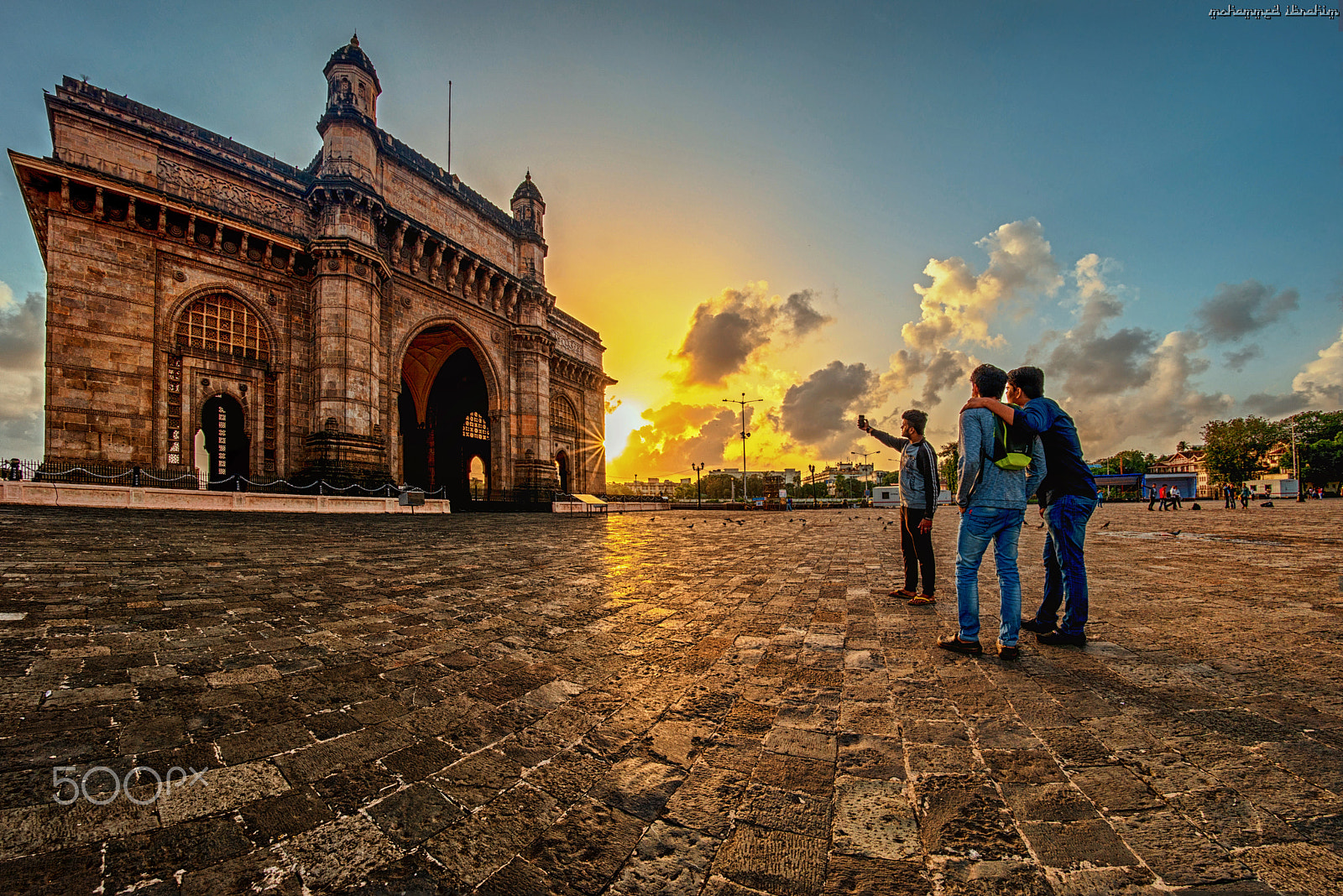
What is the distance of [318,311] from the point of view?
59.7 ft

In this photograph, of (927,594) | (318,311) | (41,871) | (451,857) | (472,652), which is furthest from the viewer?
(318,311)

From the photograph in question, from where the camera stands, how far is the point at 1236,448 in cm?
5569

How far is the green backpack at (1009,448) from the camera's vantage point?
334 centimetres

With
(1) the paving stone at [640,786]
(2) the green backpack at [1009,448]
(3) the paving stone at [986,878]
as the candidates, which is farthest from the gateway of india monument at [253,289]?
(3) the paving stone at [986,878]

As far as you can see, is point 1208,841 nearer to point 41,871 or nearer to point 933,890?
point 933,890

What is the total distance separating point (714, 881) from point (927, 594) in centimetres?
398

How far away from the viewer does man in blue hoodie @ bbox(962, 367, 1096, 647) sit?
343 cm

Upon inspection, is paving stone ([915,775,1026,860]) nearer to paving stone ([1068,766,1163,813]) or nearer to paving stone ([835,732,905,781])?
paving stone ([835,732,905,781])

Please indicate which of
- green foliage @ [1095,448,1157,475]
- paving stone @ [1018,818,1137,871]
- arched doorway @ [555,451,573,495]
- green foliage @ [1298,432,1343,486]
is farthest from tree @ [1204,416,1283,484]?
paving stone @ [1018,818,1137,871]

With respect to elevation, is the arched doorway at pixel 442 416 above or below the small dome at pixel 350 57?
below

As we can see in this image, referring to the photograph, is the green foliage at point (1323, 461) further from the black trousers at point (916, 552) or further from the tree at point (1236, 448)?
the black trousers at point (916, 552)

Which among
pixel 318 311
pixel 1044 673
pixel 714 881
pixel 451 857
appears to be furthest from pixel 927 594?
pixel 318 311

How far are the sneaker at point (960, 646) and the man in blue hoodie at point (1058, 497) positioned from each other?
64 centimetres

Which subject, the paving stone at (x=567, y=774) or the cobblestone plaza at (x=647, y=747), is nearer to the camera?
the cobblestone plaza at (x=647, y=747)
